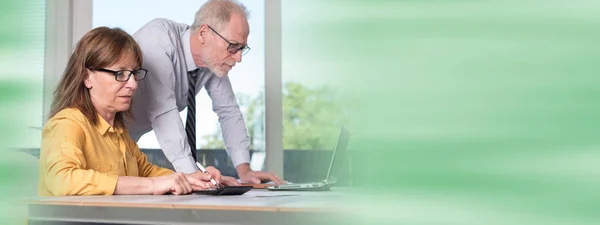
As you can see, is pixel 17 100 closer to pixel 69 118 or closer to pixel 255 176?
pixel 69 118

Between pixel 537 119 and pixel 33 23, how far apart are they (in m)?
0.28

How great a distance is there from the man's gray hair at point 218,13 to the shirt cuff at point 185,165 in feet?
1.99

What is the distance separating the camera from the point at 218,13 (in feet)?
8.05

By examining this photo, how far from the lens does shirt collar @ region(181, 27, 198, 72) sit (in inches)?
97.4

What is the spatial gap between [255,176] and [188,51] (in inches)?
21.4

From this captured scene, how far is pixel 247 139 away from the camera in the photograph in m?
2.74

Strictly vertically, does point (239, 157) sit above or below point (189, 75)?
below

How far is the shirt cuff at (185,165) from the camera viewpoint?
203 cm

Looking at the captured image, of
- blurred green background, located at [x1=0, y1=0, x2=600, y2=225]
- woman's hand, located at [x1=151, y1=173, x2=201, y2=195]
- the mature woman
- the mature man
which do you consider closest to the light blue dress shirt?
the mature man

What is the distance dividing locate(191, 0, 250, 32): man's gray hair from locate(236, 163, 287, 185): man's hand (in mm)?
542

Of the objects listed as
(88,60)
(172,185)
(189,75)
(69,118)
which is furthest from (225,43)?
(172,185)

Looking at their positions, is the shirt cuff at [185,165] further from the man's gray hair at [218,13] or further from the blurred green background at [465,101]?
the blurred green background at [465,101]

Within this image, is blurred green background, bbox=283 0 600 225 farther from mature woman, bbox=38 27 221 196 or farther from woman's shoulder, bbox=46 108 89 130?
woman's shoulder, bbox=46 108 89 130

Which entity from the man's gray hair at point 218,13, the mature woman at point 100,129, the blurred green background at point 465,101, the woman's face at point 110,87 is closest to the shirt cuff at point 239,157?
the man's gray hair at point 218,13
